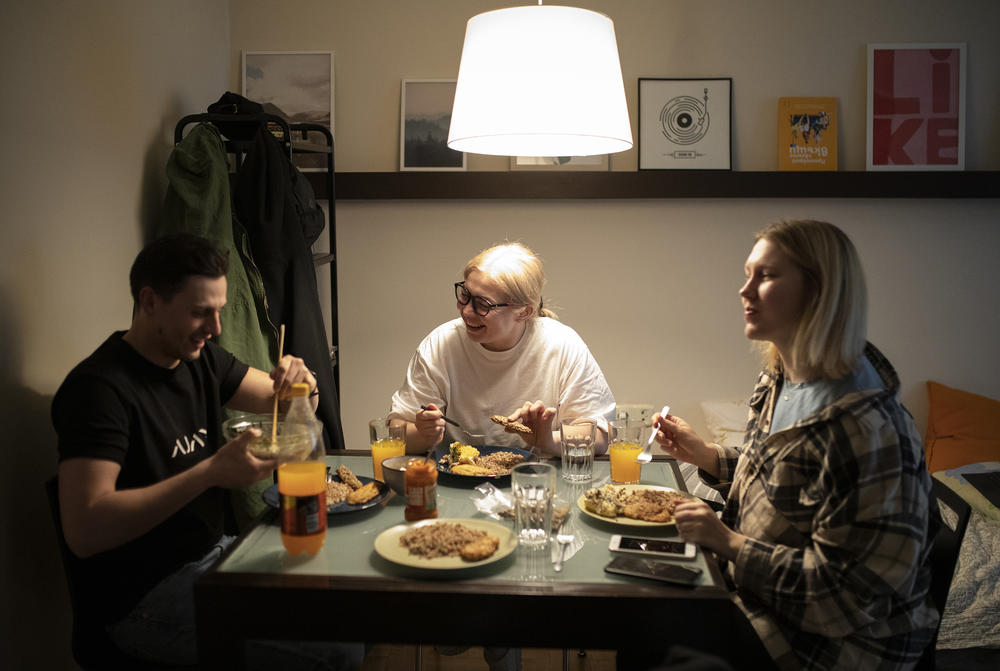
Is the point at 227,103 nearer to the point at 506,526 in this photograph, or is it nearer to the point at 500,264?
the point at 500,264

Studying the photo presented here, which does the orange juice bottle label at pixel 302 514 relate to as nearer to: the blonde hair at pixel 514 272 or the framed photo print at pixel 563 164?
the blonde hair at pixel 514 272

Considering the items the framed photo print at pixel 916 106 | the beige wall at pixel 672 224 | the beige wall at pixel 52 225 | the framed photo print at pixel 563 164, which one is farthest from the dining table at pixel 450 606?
the framed photo print at pixel 916 106

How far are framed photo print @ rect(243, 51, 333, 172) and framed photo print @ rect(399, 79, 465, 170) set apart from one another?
1.07 ft

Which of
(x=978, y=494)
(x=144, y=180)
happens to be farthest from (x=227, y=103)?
(x=978, y=494)

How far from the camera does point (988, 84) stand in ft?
11.1

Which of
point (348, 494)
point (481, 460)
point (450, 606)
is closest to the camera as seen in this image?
point (450, 606)

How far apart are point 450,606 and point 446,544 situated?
140 mm

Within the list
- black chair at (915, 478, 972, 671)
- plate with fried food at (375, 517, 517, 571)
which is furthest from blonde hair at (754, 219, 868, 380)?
plate with fried food at (375, 517, 517, 571)

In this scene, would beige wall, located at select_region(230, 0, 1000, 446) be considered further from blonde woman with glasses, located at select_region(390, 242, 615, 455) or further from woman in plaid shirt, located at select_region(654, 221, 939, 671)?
woman in plaid shirt, located at select_region(654, 221, 939, 671)

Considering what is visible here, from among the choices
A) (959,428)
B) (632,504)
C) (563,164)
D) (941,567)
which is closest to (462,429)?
(632,504)

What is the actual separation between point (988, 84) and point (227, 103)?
3072mm

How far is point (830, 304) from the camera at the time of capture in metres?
1.57

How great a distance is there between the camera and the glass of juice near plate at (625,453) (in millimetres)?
A: 1955

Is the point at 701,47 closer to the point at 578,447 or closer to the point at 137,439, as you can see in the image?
the point at 578,447
